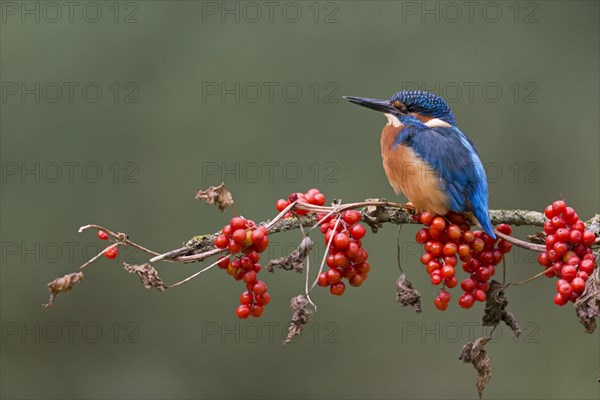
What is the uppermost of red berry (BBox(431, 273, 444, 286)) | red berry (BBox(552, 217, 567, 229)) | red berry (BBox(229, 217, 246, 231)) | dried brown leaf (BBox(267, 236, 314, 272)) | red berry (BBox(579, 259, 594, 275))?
red berry (BBox(229, 217, 246, 231))

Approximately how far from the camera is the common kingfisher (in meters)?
2.33

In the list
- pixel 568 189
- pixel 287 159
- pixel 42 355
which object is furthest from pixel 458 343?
pixel 42 355

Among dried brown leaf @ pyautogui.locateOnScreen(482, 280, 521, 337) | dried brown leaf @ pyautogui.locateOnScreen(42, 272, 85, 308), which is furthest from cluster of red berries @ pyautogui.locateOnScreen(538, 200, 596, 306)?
dried brown leaf @ pyautogui.locateOnScreen(42, 272, 85, 308)

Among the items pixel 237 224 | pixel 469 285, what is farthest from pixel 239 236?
pixel 469 285

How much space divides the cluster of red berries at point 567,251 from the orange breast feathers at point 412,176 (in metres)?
0.34

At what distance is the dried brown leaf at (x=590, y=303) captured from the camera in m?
1.92

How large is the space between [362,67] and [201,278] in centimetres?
170

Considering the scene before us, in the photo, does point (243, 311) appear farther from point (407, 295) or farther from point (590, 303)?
point (590, 303)

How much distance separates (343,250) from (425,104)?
2.86 feet

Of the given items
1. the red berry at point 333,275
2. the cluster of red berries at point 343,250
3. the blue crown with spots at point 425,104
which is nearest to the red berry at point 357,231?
the cluster of red berries at point 343,250

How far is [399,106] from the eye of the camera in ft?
9.02

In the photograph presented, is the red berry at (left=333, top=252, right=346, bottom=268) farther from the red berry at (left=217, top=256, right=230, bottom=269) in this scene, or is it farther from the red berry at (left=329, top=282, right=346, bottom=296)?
the red berry at (left=217, top=256, right=230, bottom=269)

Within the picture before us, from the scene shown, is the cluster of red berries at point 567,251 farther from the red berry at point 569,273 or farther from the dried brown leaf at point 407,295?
the dried brown leaf at point 407,295

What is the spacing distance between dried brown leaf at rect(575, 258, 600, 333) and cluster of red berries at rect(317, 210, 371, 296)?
0.53 m
